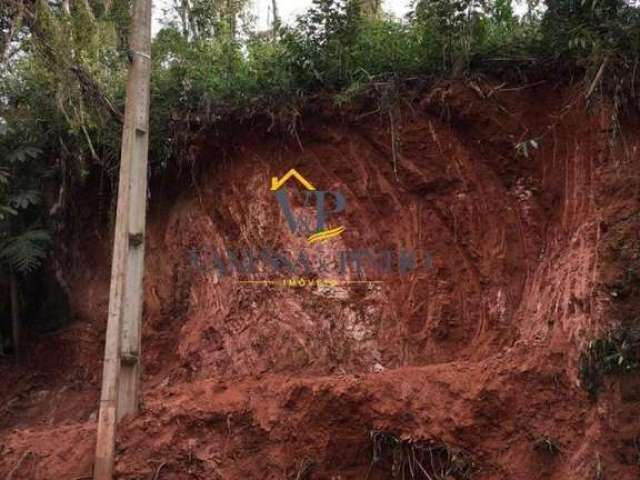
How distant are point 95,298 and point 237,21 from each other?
16.6 ft

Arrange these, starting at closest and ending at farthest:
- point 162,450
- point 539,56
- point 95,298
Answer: point 162,450, point 539,56, point 95,298

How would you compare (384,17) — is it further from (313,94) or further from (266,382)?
(266,382)

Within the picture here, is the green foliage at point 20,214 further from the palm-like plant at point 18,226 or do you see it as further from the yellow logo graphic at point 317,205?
the yellow logo graphic at point 317,205

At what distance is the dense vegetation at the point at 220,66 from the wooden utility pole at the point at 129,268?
51cm

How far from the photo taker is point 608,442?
6.06m

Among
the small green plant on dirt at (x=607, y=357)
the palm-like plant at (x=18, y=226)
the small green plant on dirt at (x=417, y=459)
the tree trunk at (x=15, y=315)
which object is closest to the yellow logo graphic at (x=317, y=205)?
the small green plant on dirt at (x=417, y=459)

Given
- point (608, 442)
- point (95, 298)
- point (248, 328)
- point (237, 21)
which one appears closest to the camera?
point (608, 442)

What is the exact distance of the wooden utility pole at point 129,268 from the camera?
707 centimetres

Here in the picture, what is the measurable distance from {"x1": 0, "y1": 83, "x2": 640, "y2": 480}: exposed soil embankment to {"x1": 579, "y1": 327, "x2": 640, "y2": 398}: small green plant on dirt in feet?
0.35

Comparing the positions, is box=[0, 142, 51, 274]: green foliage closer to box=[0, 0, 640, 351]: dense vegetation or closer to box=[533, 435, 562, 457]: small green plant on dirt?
box=[0, 0, 640, 351]: dense vegetation

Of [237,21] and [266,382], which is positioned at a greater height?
[237,21]

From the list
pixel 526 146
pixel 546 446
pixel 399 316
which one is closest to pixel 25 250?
pixel 399 316

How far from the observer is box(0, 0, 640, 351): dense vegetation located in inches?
292

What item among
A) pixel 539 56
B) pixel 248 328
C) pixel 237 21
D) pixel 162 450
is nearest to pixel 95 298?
pixel 248 328
